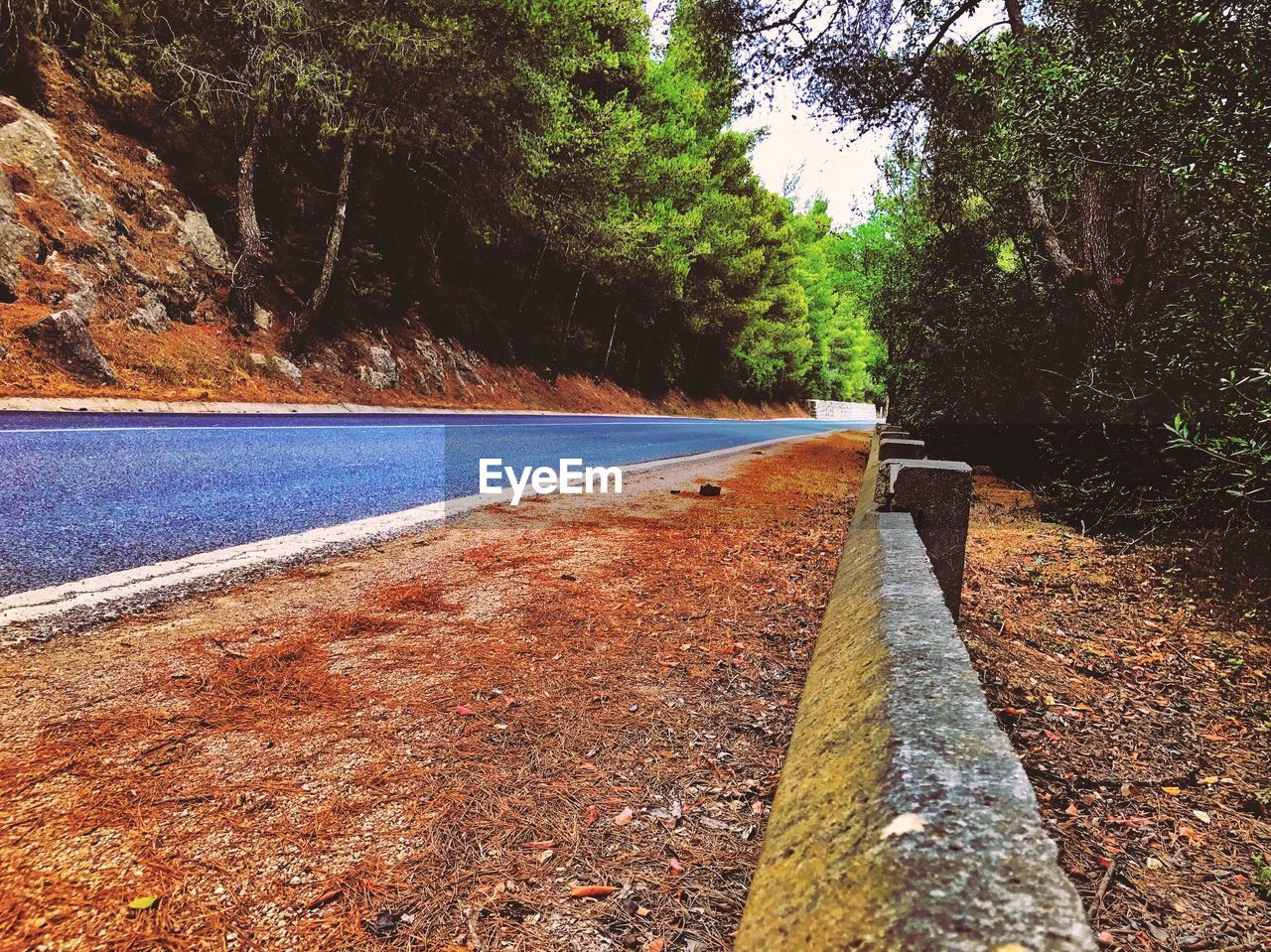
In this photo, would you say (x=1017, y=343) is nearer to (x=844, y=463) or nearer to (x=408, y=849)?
(x=844, y=463)

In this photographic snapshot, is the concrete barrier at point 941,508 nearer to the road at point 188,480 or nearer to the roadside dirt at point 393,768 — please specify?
the roadside dirt at point 393,768

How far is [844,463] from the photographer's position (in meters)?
12.0

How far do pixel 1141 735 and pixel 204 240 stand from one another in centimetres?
1705

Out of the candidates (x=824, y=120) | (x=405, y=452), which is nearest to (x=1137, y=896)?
(x=405, y=452)

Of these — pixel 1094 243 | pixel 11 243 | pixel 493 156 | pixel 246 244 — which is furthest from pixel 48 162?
pixel 1094 243

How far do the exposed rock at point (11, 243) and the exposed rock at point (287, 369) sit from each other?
13.2 ft

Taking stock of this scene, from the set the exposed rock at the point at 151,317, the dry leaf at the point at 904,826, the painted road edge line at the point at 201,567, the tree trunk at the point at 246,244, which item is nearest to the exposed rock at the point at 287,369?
the tree trunk at the point at 246,244

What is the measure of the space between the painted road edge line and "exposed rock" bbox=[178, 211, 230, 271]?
42.1ft

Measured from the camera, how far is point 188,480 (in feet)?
14.4

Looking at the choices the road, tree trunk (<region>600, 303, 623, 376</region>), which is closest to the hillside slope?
the road

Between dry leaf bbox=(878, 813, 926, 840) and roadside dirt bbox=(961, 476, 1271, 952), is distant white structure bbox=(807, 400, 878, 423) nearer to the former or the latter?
roadside dirt bbox=(961, 476, 1271, 952)

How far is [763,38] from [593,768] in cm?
A: 1078

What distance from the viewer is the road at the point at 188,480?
2871mm

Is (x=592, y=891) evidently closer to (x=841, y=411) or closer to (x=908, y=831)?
(x=908, y=831)
